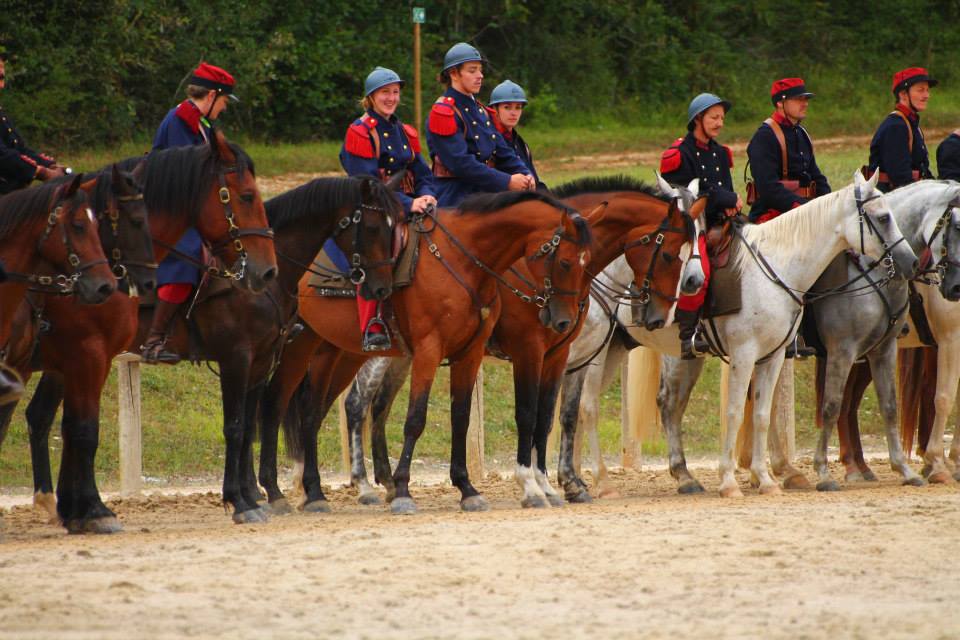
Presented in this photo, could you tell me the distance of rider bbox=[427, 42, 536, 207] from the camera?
11570 mm

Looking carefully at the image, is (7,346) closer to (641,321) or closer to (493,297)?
(493,297)

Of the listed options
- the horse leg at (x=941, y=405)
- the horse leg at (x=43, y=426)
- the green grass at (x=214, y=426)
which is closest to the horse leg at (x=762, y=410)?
the horse leg at (x=941, y=405)

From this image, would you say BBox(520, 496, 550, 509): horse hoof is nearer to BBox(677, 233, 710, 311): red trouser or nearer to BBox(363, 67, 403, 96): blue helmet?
BBox(677, 233, 710, 311): red trouser

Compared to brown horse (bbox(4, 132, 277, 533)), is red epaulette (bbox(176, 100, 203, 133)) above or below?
above

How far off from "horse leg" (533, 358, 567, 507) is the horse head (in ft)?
8.71

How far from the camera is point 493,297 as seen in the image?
10930mm

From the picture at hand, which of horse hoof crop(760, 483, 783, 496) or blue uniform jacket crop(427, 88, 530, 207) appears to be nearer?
blue uniform jacket crop(427, 88, 530, 207)

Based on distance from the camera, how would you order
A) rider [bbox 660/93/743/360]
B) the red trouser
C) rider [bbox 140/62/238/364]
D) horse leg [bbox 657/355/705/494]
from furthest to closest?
horse leg [bbox 657/355/705/494] → rider [bbox 660/93/743/360] → the red trouser → rider [bbox 140/62/238/364]

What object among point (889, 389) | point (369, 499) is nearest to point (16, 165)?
point (369, 499)

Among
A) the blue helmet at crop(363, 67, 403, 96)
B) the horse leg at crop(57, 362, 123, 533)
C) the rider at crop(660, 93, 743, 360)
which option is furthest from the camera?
the rider at crop(660, 93, 743, 360)

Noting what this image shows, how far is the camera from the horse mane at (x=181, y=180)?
9.74m

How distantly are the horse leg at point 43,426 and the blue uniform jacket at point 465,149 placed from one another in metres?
3.38

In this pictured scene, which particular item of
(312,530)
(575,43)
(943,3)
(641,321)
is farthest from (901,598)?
(943,3)

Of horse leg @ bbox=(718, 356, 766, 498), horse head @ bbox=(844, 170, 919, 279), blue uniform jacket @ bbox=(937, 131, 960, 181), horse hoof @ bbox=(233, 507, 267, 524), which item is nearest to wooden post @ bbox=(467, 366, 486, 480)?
horse leg @ bbox=(718, 356, 766, 498)
